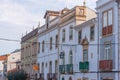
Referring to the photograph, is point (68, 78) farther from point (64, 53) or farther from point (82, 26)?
point (82, 26)

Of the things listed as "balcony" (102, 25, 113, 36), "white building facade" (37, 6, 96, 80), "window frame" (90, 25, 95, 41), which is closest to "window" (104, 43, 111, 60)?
"balcony" (102, 25, 113, 36)

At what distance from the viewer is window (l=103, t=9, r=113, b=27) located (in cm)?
2845

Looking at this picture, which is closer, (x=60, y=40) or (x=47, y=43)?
(x=60, y=40)

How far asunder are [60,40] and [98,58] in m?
11.1

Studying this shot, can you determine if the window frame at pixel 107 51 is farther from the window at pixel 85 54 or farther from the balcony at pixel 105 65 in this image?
the window at pixel 85 54

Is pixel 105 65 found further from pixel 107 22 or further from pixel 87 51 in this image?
pixel 87 51

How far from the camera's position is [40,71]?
5094 cm

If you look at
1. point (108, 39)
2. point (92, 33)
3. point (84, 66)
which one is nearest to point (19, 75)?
point (84, 66)

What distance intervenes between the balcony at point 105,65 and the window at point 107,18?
2991 millimetres

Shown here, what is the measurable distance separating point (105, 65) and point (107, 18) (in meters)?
3.76

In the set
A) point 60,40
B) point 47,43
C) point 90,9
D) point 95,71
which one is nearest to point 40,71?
point 47,43

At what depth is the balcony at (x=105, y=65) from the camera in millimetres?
27866

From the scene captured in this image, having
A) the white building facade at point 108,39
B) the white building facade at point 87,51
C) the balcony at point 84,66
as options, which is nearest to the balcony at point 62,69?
the white building facade at point 87,51

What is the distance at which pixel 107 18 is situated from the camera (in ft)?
95.1
